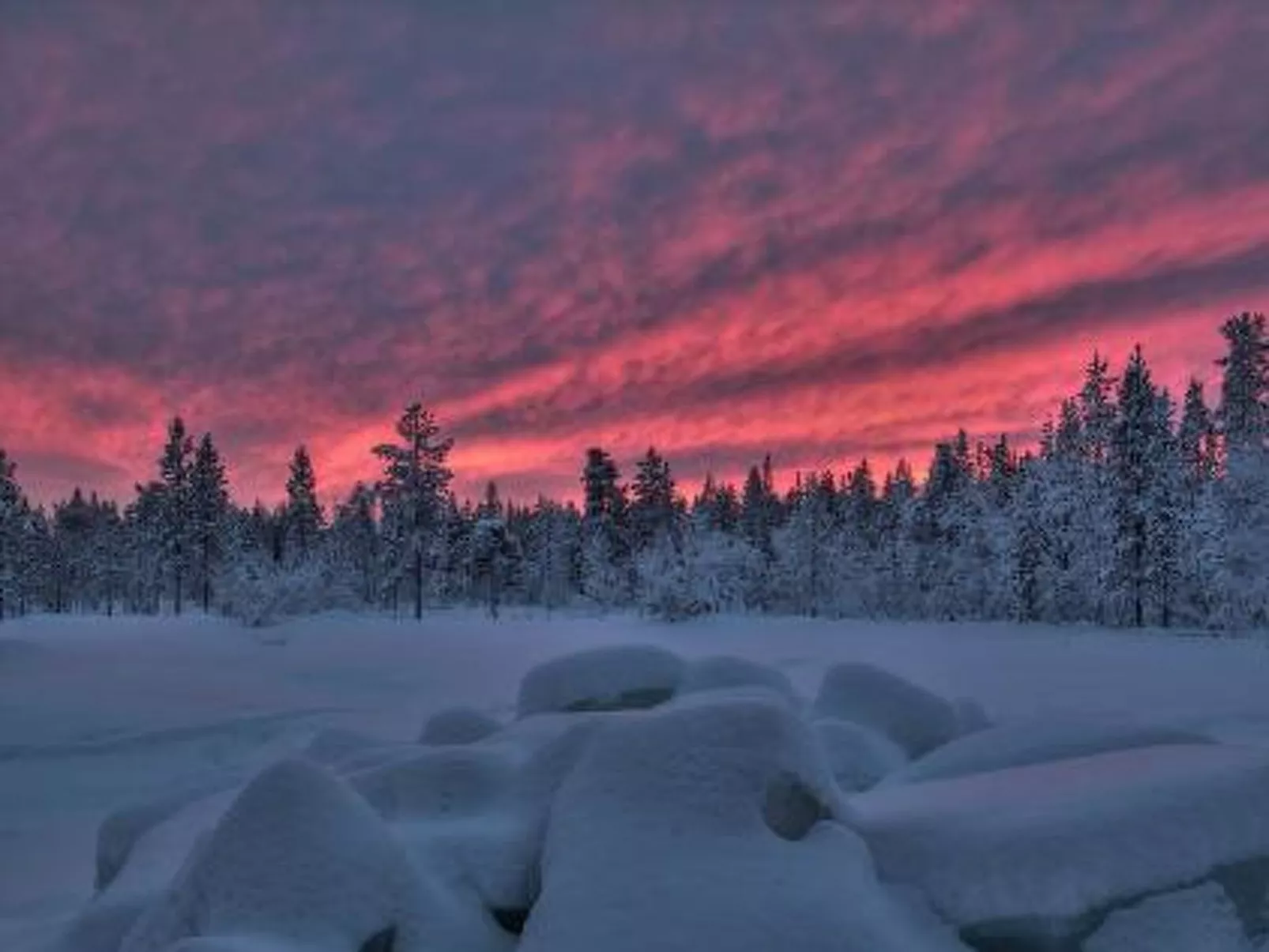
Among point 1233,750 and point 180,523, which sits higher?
point 180,523

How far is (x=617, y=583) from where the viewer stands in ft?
186

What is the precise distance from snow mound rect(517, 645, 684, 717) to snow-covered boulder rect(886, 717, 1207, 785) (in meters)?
2.07

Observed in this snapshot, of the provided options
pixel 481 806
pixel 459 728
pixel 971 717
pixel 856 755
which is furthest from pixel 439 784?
pixel 971 717

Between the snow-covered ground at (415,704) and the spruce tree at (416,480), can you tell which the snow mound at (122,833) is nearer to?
the snow-covered ground at (415,704)

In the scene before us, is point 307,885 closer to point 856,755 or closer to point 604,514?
point 856,755

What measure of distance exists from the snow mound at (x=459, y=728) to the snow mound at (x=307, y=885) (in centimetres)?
314

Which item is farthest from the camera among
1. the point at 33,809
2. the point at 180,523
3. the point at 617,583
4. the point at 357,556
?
the point at 357,556

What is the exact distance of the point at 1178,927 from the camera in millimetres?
4387

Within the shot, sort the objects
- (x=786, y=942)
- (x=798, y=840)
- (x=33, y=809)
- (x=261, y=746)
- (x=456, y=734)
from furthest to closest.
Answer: (x=261, y=746) < (x=33, y=809) < (x=456, y=734) < (x=798, y=840) < (x=786, y=942)

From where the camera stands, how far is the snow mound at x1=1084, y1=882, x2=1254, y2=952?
→ 427 cm

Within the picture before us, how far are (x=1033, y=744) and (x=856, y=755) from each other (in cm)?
121

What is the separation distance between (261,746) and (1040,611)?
44.4 meters

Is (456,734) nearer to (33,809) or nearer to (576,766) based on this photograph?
(576,766)

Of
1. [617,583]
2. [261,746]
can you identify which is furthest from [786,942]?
[617,583]
